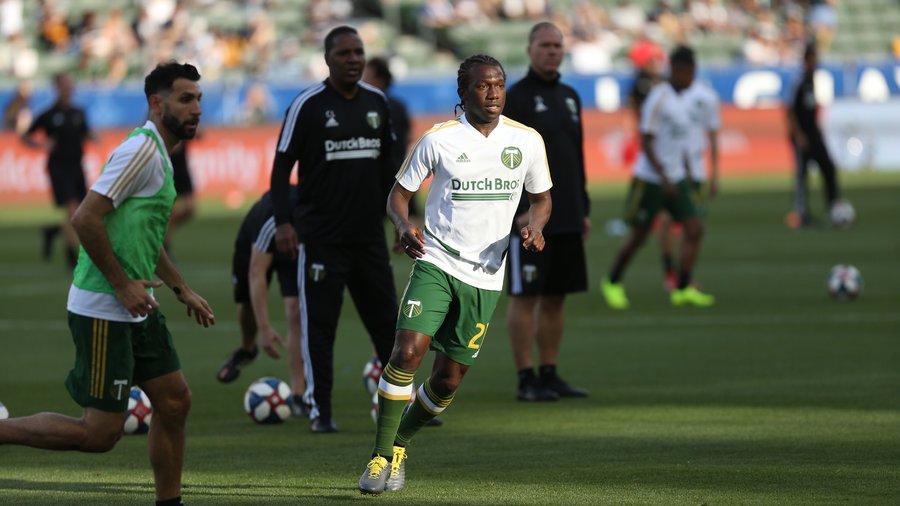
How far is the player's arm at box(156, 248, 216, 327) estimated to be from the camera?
7.39m

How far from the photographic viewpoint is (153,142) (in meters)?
7.12

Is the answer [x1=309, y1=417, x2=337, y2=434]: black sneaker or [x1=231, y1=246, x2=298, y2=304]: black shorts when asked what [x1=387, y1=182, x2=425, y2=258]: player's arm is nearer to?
[x1=309, y1=417, x2=337, y2=434]: black sneaker

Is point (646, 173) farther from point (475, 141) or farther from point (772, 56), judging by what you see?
point (772, 56)

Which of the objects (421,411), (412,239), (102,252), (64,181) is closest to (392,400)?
(421,411)

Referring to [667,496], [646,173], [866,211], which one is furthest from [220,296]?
[866,211]

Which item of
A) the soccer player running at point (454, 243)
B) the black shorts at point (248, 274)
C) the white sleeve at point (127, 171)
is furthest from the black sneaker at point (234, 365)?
the white sleeve at point (127, 171)

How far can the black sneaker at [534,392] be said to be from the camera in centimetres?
1143

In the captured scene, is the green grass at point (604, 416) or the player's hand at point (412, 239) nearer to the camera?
the player's hand at point (412, 239)

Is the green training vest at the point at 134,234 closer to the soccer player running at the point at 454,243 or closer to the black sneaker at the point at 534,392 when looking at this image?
the soccer player running at the point at 454,243

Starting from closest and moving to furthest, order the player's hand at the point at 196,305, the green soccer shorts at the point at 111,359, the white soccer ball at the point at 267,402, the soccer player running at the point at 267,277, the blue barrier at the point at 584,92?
the green soccer shorts at the point at 111,359, the player's hand at the point at 196,305, the white soccer ball at the point at 267,402, the soccer player running at the point at 267,277, the blue barrier at the point at 584,92

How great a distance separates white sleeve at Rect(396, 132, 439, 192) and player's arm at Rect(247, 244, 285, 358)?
109 inches

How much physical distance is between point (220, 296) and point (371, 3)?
2639 cm

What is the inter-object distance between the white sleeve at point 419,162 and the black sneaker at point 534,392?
138 inches

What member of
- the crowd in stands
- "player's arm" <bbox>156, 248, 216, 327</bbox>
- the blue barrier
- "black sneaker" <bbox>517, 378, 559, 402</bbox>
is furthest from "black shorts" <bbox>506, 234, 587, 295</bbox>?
the crowd in stands
